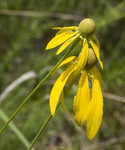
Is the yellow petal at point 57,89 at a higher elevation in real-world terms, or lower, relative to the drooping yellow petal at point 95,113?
higher

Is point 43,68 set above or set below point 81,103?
below

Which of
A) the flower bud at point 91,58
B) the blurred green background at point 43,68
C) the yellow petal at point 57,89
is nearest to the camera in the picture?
the yellow petal at point 57,89

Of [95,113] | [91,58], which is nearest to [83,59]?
[91,58]

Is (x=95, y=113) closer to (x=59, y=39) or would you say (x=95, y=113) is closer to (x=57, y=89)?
(x=57, y=89)

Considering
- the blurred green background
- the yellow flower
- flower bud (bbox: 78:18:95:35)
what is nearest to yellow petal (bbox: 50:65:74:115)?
the yellow flower

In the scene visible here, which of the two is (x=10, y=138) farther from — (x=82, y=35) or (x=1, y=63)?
(x=82, y=35)

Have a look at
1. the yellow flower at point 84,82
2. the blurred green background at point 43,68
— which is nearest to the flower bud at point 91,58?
the yellow flower at point 84,82

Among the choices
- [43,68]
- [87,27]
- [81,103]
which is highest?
[87,27]

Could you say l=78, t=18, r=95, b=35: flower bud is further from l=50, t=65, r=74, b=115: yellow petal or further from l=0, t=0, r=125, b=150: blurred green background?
l=0, t=0, r=125, b=150: blurred green background

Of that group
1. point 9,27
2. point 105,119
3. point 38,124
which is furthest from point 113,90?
point 9,27

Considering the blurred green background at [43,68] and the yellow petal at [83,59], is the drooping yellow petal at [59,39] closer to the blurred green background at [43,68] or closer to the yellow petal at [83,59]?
the yellow petal at [83,59]
